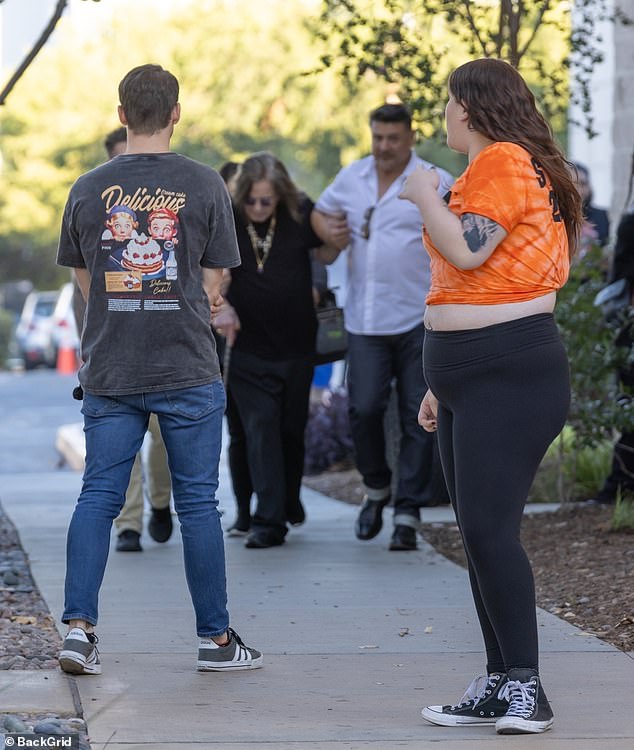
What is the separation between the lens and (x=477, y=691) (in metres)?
3.94

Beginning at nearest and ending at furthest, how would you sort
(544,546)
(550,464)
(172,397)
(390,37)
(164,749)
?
1. (164,749)
2. (172,397)
3. (544,546)
4. (390,37)
5. (550,464)

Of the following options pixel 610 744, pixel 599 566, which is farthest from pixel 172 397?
pixel 599 566

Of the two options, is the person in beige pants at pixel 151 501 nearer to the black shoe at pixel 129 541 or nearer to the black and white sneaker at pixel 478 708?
the black shoe at pixel 129 541

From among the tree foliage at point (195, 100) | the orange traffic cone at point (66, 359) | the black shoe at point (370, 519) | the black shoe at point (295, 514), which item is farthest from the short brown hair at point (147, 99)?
the orange traffic cone at point (66, 359)

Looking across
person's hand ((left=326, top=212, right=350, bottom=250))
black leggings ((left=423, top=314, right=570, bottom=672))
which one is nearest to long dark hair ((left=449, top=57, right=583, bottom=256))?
black leggings ((left=423, top=314, right=570, bottom=672))

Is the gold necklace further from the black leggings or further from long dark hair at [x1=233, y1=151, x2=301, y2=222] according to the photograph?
the black leggings

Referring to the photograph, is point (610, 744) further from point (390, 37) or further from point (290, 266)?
point (390, 37)

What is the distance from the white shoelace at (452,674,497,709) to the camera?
392cm

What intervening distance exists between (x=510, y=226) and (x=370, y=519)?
3.68 m

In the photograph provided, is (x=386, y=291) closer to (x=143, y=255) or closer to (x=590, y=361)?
(x=590, y=361)

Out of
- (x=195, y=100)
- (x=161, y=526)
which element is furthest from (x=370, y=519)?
(x=195, y=100)

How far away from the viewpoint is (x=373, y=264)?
6.88 metres

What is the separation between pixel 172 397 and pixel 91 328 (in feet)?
1.11

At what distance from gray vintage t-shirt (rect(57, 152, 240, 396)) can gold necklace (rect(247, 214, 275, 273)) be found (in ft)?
8.28
